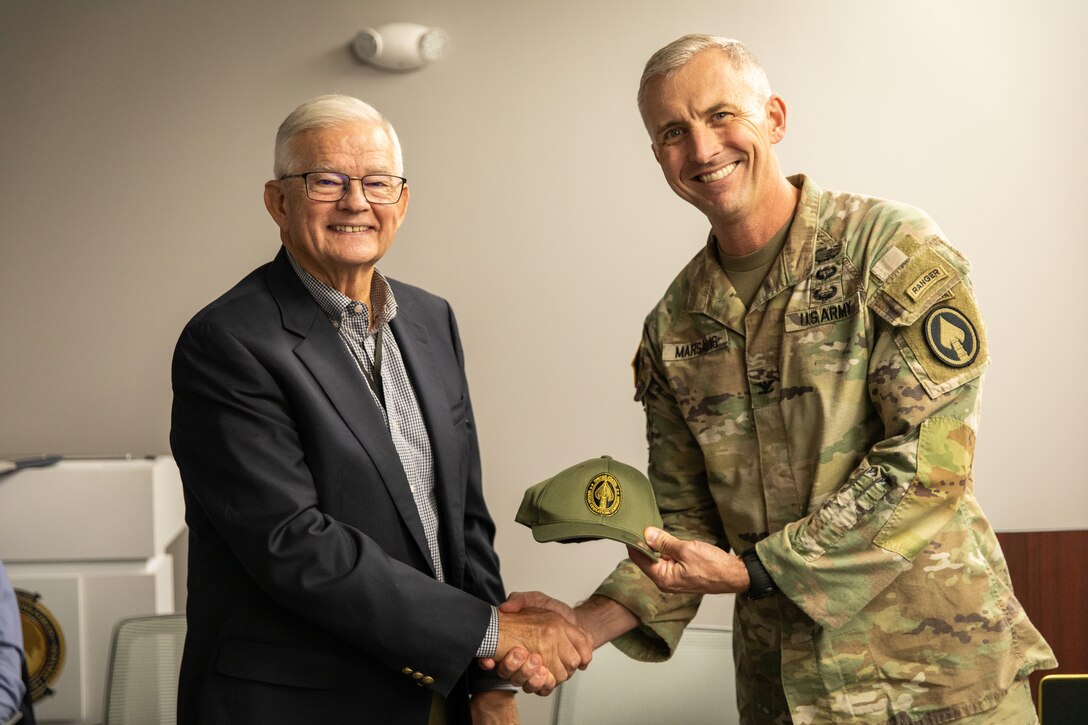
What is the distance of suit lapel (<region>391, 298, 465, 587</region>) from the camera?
1.79m

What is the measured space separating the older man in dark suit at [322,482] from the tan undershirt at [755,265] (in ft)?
1.87

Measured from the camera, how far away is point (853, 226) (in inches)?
68.9

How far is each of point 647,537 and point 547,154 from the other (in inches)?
82.1

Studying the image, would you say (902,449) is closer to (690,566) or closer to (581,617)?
(690,566)

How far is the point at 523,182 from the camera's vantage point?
11.8ft

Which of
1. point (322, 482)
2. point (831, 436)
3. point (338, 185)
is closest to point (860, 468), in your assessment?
point (831, 436)

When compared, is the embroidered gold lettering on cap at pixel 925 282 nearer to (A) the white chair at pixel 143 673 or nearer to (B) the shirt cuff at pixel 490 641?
(B) the shirt cuff at pixel 490 641

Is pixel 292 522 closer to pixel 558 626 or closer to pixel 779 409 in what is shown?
pixel 558 626

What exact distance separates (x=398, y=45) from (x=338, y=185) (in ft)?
6.28

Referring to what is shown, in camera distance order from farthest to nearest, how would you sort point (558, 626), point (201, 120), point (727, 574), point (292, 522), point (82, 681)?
1. point (201, 120)
2. point (82, 681)
3. point (558, 626)
4. point (727, 574)
5. point (292, 522)

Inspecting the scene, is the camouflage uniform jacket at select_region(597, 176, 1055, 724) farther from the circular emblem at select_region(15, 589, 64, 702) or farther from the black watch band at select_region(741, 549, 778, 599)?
the circular emblem at select_region(15, 589, 64, 702)

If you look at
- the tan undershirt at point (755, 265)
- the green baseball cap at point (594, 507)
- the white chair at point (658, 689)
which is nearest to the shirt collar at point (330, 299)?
the green baseball cap at point (594, 507)

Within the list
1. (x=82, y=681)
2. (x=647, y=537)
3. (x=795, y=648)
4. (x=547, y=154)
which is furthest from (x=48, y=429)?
(x=795, y=648)

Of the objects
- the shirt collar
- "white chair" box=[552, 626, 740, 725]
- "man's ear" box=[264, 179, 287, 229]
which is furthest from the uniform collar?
"white chair" box=[552, 626, 740, 725]
